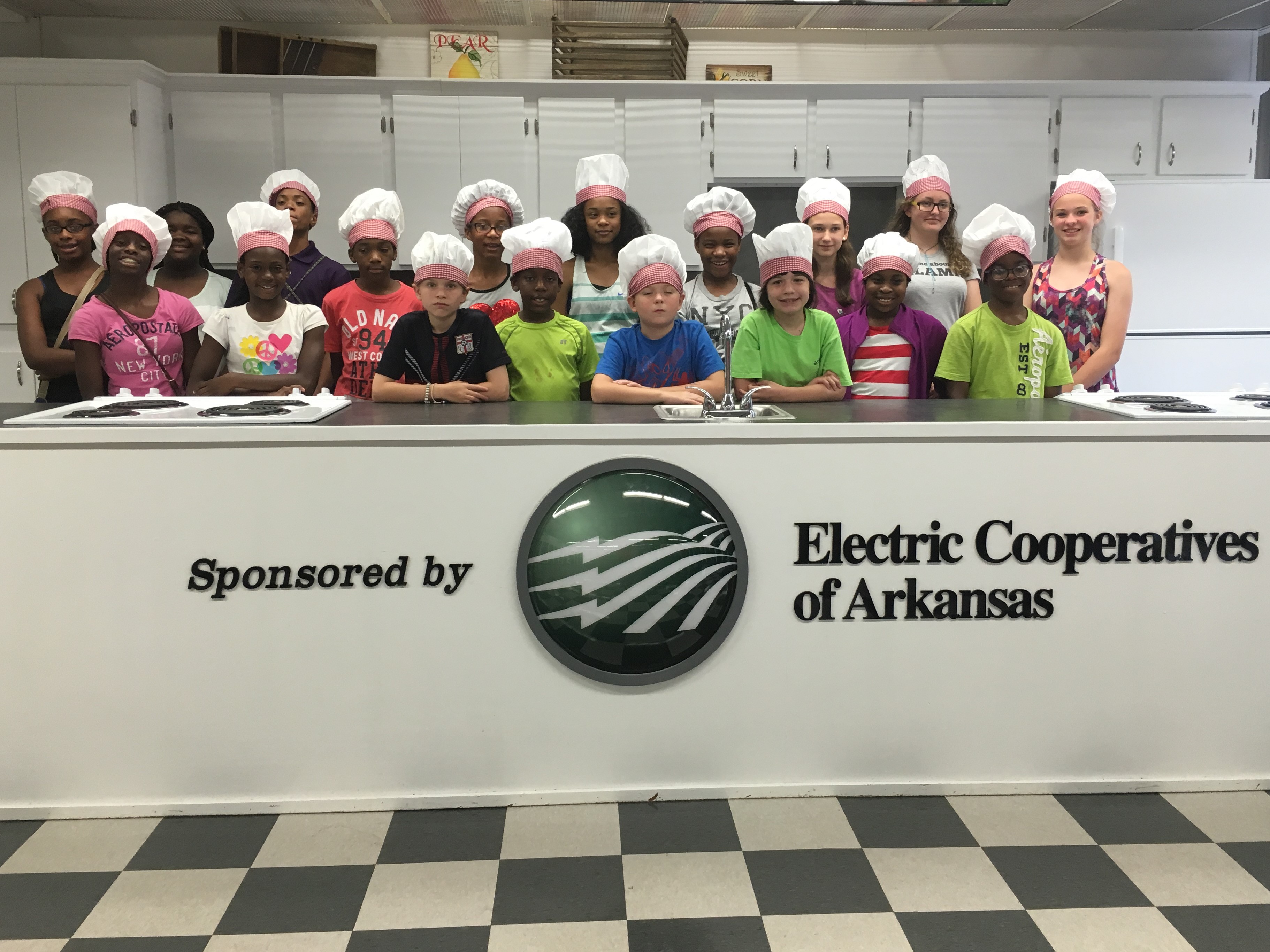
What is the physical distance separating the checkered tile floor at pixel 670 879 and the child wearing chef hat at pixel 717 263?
1.25m

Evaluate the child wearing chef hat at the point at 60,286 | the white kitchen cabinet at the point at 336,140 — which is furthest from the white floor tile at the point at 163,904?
the white kitchen cabinet at the point at 336,140

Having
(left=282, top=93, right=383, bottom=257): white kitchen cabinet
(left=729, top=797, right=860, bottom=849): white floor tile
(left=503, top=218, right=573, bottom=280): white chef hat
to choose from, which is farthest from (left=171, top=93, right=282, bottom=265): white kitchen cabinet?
(left=729, top=797, right=860, bottom=849): white floor tile

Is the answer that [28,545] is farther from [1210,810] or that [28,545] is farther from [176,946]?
[1210,810]

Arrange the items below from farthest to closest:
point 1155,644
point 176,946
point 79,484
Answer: point 1155,644 < point 79,484 < point 176,946

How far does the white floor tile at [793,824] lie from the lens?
1.68 m

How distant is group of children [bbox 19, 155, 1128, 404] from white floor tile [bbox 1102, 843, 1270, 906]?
3.47 feet

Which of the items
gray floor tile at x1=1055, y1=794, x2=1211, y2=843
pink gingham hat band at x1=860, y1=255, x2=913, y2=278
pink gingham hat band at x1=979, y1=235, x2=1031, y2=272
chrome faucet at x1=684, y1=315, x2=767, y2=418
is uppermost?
pink gingham hat band at x1=979, y1=235, x2=1031, y2=272

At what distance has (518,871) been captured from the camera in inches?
63.0

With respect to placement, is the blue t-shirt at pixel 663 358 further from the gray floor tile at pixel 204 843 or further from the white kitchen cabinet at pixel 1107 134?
the white kitchen cabinet at pixel 1107 134

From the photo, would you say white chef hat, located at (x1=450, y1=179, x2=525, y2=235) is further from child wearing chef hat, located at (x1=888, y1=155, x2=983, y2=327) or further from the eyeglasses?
the eyeglasses

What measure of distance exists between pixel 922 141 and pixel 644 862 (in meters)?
3.90

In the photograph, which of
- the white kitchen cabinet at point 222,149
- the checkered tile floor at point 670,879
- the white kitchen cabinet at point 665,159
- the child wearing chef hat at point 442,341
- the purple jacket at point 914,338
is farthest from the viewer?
the white kitchen cabinet at point 665,159

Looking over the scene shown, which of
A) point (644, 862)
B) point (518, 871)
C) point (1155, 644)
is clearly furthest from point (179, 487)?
point (1155, 644)

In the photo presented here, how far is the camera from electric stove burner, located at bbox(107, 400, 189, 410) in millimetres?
1877
